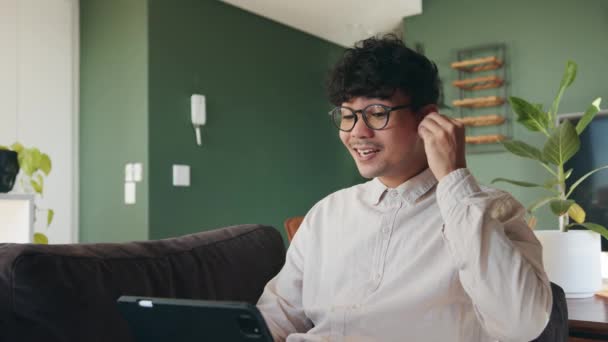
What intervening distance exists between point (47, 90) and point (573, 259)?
326 cm

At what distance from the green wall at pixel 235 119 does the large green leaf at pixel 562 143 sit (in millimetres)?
1561

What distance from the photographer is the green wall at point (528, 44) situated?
13.1 ft

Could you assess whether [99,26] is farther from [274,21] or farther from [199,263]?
[199,263]

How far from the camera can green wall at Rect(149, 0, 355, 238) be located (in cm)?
388

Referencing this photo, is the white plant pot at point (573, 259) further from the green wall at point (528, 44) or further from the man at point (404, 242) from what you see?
the green wall at point (528, 44)

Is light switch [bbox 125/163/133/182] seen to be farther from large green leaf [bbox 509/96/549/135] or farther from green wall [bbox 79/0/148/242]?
large green leaf [bbox 509/96/549/135]

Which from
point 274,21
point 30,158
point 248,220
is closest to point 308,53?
point 274,21

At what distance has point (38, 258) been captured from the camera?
1141 millimetres

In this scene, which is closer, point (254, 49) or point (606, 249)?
point (606, 249)

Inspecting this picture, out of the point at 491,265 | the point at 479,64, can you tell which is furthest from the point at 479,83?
the point at 491,265

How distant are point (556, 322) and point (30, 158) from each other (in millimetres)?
2143

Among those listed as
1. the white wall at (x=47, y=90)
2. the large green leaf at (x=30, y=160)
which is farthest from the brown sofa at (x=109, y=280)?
the white wall at (x=47, y=90)

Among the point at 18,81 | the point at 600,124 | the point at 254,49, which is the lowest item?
the point at 600,124

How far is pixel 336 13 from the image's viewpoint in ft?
15.4
